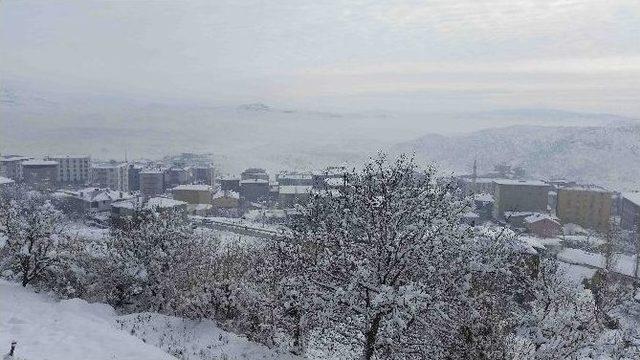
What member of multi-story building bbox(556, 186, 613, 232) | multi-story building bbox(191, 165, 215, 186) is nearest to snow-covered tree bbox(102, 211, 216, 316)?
multi-story building bbox(556, 186, 613, 232)

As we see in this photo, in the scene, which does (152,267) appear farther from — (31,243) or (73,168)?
(73,168)

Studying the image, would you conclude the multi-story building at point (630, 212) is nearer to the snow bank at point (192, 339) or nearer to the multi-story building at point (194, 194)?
the multi-story building at point (194, 194)

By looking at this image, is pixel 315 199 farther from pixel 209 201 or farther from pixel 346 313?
pixel 209 201

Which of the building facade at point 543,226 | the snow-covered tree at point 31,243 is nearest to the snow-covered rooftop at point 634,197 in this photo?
the building facade at point 543,226

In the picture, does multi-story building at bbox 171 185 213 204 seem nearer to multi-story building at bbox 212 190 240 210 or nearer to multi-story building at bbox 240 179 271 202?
multi-story building at bbox 212 190 240 210

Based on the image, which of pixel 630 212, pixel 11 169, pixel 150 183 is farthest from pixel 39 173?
pixel 630 212
